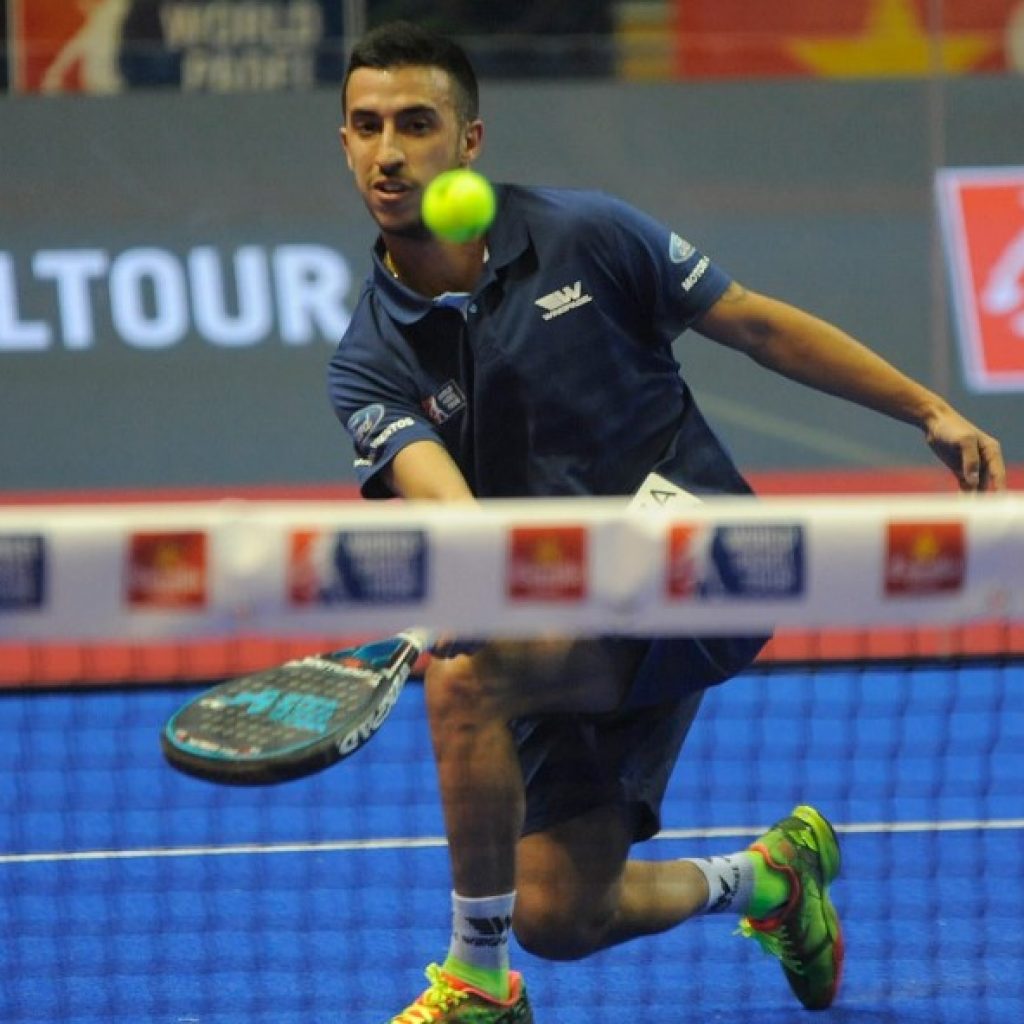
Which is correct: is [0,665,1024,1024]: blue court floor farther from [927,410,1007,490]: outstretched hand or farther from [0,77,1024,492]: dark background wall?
[0,77,1024,492]: dark background wall

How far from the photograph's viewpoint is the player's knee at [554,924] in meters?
3.82

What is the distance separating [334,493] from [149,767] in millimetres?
2482

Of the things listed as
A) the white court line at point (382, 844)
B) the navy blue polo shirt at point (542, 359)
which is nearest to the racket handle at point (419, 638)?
the navy blue polo shirt at point (542, 359)

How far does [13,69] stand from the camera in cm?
842

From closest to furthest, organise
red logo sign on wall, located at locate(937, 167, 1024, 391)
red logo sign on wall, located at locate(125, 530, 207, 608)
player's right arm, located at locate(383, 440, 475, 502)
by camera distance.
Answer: red logo sign on wall, located at locate(125, 530, 207, 608)
player's right arm, located at locate(383, 440, 475, 502)
red logo sign on wall, located at locate(937, 167, 1024, 391)

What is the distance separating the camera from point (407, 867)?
16.9 feet

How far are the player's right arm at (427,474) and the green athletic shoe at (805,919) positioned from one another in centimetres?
107

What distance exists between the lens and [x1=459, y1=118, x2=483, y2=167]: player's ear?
12.7 ft

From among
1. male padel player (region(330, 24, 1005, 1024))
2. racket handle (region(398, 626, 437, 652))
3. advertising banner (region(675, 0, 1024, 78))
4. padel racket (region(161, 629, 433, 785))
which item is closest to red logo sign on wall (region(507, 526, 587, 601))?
padel racket (region(161, 629, 433, 785))

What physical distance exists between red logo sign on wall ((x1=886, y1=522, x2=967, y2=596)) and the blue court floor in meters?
1.41

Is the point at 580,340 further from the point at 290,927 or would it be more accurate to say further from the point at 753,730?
the point at 753,730

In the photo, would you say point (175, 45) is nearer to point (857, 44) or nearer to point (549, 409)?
point (857, 44)

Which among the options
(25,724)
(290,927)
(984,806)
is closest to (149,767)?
(25,724)

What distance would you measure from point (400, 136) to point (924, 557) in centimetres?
125
